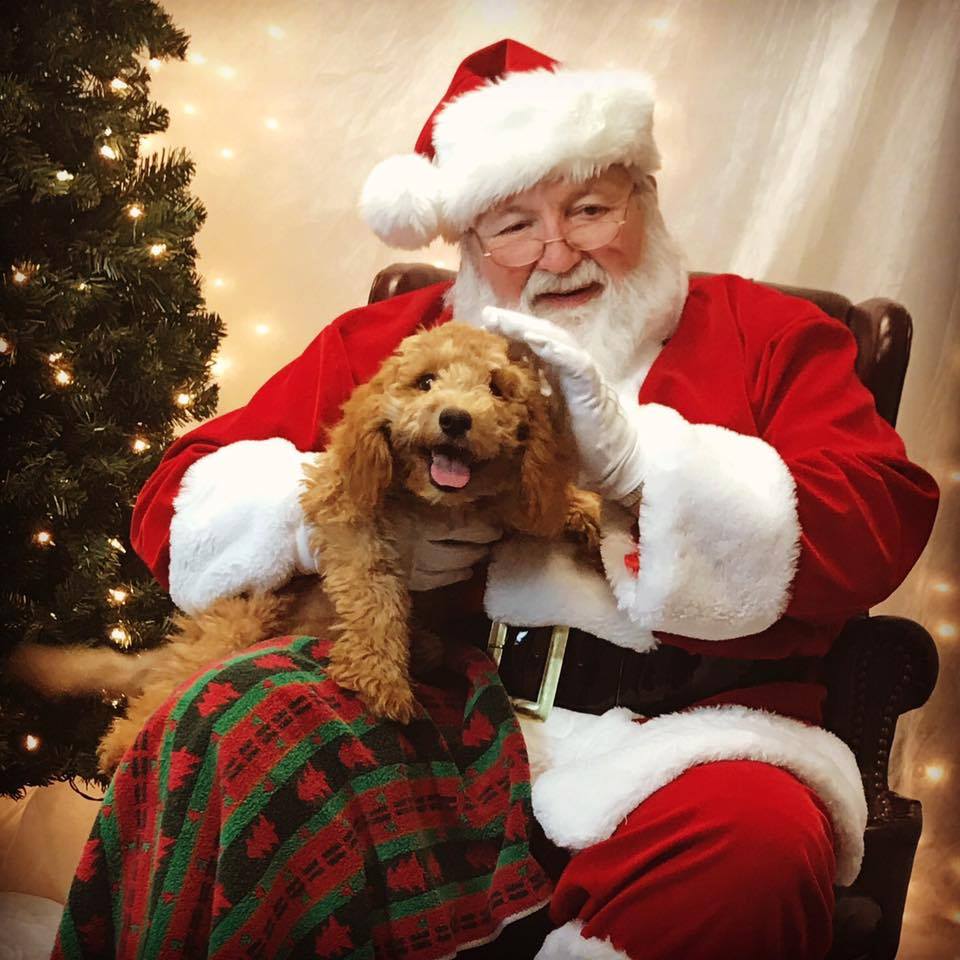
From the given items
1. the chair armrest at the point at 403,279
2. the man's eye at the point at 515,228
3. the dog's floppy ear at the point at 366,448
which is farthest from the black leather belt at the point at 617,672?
the chair armrest at the point at 403,279

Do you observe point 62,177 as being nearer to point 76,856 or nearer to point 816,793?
point 76,856

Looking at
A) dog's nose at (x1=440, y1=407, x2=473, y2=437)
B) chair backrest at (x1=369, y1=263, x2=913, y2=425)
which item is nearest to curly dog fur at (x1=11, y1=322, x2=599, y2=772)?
dog's nose at (x1=440, y1=407, x2=473, y2=437)

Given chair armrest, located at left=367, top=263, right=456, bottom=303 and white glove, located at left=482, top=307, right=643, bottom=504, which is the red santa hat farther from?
white glove, located at left=482, top=307, right=643, bottom=504

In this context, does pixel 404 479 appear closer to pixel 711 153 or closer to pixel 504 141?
pixel 504 141

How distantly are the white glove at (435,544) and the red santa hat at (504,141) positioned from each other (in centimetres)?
56

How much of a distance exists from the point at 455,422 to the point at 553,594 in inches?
13.6

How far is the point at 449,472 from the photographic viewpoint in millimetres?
1049

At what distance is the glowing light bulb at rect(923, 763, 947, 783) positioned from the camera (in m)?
1.94

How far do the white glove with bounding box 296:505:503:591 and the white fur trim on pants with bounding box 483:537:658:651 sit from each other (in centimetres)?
4

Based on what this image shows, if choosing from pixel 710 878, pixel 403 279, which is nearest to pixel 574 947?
pixel 710 878

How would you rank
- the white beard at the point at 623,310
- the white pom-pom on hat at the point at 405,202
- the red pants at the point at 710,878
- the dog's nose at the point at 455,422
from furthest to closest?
the white pom-pom on hat at the point at 405,202 → the white beard at the point at 623,310 → the dog's nose at the point at 455,422 → the red pants at the point at 710,878

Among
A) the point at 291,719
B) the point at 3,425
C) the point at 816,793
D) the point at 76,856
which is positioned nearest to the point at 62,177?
the point at 3,425

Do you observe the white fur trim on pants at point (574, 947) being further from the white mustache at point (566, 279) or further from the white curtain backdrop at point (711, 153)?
the white curtain backdrop at point (711, 153)

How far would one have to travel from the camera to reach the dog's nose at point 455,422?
1000 mm
